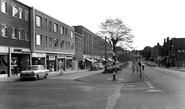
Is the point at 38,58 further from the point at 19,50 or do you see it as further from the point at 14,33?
the point at 14,33

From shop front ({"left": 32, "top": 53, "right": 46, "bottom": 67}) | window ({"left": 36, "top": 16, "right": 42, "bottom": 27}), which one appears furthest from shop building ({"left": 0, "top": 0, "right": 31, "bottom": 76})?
window ({"left": 36, "top": 16, "right": 42, "bottom": 27})

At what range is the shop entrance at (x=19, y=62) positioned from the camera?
28712 millimetres

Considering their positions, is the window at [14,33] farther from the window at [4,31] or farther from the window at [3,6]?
the window at [3,6]

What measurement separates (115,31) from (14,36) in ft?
48.9

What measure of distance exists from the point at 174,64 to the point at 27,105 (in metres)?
81.2

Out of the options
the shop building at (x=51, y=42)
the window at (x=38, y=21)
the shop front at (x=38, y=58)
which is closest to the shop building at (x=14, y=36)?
the shop building at (x=51, y=42)

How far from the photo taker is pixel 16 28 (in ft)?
94.6

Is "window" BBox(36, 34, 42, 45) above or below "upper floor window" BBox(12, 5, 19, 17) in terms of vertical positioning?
below

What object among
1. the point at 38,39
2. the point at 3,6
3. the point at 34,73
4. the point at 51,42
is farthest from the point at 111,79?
the point at 51,42

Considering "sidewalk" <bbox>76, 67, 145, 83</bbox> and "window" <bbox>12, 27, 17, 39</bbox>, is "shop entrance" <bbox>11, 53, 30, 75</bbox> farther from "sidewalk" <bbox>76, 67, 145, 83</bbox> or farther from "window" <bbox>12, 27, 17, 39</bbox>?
"sidewalk" <bbox>76, 67, 145, 83</bbox>

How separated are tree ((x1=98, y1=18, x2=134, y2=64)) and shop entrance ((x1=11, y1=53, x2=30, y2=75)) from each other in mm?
11723

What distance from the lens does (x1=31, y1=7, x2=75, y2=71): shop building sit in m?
34.1

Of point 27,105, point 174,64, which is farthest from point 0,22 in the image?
point 174,64

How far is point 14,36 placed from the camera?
28594 mm
